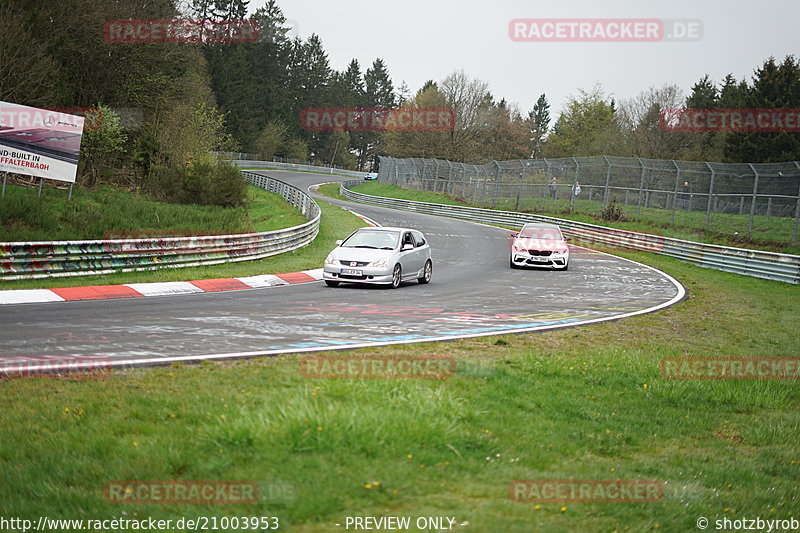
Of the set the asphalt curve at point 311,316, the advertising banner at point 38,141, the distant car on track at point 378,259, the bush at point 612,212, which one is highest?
the bush at point 612,212

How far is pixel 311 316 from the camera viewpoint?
12414 millimetres

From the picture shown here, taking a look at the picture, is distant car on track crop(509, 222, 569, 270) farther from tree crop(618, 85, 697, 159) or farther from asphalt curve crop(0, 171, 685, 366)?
tree crop(618, 85, 697, 159)

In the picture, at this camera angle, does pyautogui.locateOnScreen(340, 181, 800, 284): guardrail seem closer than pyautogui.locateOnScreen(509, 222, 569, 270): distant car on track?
No

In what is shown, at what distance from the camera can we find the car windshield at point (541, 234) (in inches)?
1016

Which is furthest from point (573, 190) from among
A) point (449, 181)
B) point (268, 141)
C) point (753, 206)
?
point (268, 141)

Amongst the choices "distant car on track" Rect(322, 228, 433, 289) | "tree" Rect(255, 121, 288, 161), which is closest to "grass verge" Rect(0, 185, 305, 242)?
"distant car on track" Rect(322, 228, 433, 289)

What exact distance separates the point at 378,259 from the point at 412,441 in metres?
12.7

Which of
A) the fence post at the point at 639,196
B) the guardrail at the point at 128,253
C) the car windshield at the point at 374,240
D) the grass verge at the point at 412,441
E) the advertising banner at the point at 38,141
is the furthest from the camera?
the fence post at the point at 639,196

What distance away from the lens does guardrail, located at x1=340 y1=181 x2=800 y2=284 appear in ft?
83.7

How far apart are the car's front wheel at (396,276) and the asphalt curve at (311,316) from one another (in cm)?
40

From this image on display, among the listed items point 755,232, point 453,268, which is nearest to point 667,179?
point 755,232

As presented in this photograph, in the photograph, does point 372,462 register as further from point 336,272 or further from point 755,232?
point 755,232

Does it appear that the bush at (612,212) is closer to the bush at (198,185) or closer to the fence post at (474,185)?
the fence post at (474,185)

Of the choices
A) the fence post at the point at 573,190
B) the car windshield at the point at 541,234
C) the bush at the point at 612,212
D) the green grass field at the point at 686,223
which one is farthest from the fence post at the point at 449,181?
the car windshield at the point at 541,234
